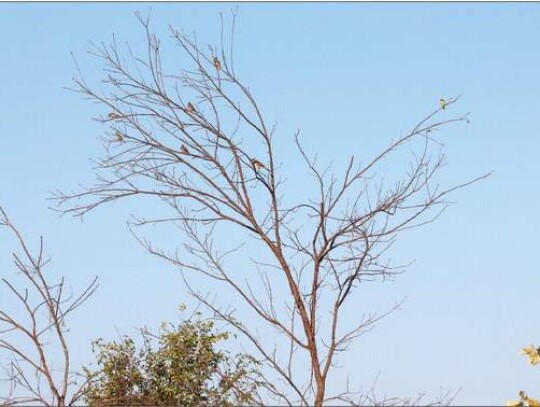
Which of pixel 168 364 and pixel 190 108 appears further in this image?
pixel 168 364

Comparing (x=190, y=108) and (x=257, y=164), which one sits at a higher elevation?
(x=190, y=108)

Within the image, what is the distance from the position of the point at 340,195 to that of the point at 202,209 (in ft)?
2.25

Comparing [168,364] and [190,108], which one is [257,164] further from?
[168,364]

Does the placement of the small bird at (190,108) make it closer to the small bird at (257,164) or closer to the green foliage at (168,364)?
the small bird at (257,164)

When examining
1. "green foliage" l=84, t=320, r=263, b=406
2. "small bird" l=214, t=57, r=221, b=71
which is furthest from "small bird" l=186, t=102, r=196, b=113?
"green foliage" l=84, t=320, r=263, b=406

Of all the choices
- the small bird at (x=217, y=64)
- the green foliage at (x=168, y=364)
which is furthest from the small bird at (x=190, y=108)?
the green foliage at (x=168, y=364)

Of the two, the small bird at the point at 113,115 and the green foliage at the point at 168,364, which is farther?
the green foliage at the point at 168,364

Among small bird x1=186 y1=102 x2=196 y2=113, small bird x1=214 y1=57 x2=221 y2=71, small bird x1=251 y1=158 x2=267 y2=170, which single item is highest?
small bird x1=214 y1=57 x2=221 y2=71

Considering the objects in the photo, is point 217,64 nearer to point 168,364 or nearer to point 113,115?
point 113,115

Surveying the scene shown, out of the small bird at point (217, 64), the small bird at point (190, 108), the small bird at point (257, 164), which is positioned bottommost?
the small bird at point (257, 164)

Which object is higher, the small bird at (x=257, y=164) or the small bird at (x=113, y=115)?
the small bird at (x=113, y=115)

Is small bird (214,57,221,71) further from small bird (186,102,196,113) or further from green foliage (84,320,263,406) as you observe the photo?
green foliage (84,320,263,406)

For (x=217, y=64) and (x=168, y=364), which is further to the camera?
(x=168, y=364)

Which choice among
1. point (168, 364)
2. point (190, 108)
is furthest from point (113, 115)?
point (168, 364)
